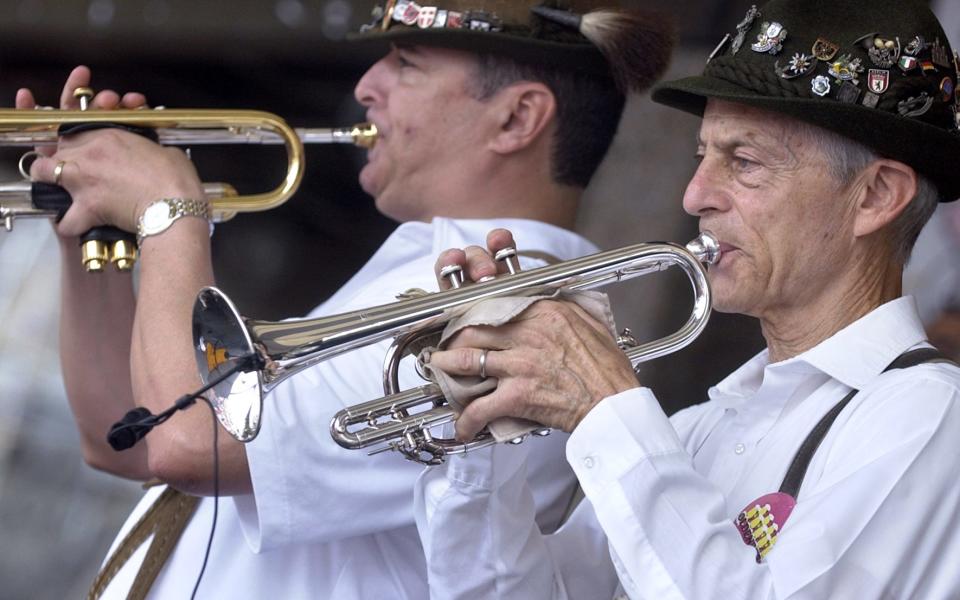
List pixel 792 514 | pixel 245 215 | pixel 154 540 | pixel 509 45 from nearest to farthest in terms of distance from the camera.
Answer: pixel 792 514 → pixel 154 540 → pixel 509 45 → pixel 245 215

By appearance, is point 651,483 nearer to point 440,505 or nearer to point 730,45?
point 440,505

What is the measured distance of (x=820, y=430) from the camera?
6.65 ft

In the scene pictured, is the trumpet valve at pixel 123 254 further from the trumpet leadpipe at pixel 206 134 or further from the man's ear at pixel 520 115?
the man's ear at pixel 520 115

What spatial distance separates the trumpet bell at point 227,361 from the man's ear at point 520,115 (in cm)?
110

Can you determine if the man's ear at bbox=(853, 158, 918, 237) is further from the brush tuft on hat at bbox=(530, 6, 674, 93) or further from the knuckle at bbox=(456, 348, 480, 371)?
the brush tuft on hat at bbox=(530, 6, 674, 93)

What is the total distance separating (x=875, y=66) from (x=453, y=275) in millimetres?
790

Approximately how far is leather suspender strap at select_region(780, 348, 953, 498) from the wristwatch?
4.23 ft

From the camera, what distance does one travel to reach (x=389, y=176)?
3074 millimetres

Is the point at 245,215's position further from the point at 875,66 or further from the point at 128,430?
the point at 875,66

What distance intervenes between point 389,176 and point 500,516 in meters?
1.17

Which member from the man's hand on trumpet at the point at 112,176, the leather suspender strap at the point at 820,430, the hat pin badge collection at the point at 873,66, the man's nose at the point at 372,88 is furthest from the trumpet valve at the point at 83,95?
the leather suspender strap at the point at 820,430

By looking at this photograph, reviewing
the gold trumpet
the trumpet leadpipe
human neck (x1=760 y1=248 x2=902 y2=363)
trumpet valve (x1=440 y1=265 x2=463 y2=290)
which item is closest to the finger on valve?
trumpet valve (x1=440 y1=265 x2=463 y2=290)

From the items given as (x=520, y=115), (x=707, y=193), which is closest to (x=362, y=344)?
(x=707, y=193)

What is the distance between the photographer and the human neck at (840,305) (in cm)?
221
